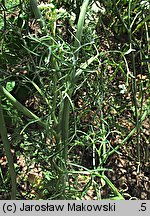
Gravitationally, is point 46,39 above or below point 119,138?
above

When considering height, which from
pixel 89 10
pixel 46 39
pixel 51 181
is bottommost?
pixel 51 181

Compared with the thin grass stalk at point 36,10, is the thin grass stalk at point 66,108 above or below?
below

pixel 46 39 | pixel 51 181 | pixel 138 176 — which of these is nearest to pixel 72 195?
pixel 51 181

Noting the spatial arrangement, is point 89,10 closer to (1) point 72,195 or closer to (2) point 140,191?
(1) point 72,195

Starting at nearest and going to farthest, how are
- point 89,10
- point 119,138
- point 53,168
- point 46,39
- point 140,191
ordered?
point 46,39
point 53,168
point 89,10
point 140,191
point 119,138

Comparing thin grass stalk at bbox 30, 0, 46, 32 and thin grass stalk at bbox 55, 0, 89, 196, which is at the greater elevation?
thin grass stalk at bbox 30, 0, 46, 32

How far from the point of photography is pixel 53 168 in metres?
0.96

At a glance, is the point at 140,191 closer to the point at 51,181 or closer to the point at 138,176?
the point at 138,176

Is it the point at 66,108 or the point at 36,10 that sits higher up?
the point at 36,10

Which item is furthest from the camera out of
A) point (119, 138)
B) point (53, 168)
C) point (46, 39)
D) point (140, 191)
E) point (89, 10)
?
point (119, 138)

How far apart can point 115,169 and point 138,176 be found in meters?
0.10
